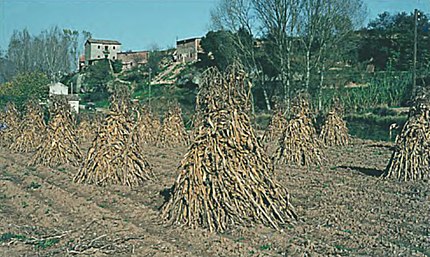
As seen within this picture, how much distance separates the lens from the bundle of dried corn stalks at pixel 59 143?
12.6 meters

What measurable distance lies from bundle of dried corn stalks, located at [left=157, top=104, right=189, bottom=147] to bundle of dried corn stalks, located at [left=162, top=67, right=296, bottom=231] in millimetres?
10778

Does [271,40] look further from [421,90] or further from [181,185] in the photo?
[181,185]

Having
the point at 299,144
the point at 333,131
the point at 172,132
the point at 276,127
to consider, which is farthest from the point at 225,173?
the point at 276,127

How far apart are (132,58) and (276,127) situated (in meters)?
43.0

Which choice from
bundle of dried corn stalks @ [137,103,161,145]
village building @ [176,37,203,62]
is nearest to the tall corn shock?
bundle of dried corn stalks @ [137,103,161,145]

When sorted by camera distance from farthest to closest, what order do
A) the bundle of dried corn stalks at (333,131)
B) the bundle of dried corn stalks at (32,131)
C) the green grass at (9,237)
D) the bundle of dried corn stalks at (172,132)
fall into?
the bundle of dried corn stalks at (172,132), the bundle of dried corn stalks at (333,131), the bundle of dried corn stalks at (32,131), the green grass at (9,237)

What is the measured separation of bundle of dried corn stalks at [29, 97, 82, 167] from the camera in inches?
496

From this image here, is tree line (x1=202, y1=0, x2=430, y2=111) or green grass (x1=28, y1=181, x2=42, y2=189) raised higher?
tree line (x1=202, y1=0, x2=430, y2=111)

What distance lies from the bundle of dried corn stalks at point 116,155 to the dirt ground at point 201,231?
1.01 feet

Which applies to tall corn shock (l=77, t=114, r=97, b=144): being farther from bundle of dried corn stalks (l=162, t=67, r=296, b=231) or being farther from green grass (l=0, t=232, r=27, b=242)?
bundle of dried corn stalks (l=162, t=67, r=296, b=231)

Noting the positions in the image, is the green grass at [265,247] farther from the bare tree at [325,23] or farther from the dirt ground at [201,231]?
the bare tree at [325,23]

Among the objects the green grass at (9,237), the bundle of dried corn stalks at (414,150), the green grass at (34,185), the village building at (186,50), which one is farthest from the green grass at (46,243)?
the village building at (186,50)

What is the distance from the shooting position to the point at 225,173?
6684 millimetres

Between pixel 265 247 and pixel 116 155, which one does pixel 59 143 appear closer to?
pixel 116 155
